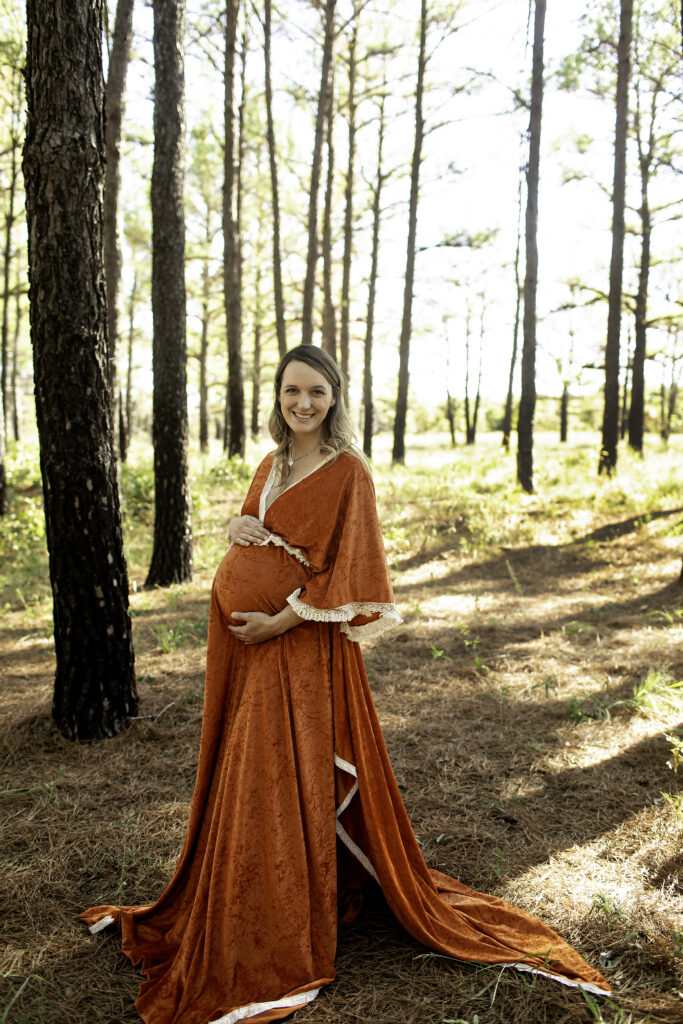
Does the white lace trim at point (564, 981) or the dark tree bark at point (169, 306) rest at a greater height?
the dark tree bark at point (169, 306)

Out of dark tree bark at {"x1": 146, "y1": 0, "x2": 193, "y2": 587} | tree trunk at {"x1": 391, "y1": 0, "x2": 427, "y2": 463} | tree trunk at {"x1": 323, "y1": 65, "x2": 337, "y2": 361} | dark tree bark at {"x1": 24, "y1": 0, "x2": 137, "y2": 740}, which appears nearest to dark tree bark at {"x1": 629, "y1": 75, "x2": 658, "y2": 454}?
tree trunk at {"x1": 391, "y1": 0, "x2": 427, "y2": 463}

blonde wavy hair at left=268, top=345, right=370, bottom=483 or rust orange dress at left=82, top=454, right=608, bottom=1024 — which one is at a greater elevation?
blonde wavy hair at left=268, top=345, right=370, bottom=483

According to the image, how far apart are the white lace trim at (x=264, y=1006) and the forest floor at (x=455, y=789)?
0.15 ft

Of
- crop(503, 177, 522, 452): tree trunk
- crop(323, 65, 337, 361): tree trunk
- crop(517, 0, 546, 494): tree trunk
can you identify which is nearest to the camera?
crop(517, 0, 546, 494): tree trunk

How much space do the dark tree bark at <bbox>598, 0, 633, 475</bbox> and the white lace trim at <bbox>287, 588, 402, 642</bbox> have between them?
1129 centimetres

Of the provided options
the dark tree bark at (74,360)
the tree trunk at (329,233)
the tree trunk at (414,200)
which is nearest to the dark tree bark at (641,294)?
the tree trunk at (414,200)

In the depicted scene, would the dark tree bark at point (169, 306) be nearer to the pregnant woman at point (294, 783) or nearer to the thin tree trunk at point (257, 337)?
the pregnant woman at point (294, 783)

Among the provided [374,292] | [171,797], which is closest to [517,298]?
[374,292]

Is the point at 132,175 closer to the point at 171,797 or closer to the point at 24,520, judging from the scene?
the point at 24,520

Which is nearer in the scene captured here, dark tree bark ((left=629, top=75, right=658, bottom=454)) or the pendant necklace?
the pendant necklace

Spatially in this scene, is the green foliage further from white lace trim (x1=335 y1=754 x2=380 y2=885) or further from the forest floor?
white lace trim (x1=335 y1=754 x2=380 y2=885)

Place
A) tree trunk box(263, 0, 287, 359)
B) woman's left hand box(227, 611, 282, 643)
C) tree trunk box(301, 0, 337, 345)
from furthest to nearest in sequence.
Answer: tree trunk box(263, 0, 287, 359) < tree trunk box(301, 0, 337, 345) < woman's left hand box(227, 611, 282, 643)

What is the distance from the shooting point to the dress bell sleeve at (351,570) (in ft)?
7.13

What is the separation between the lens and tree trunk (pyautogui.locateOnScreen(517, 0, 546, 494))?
11.4m
